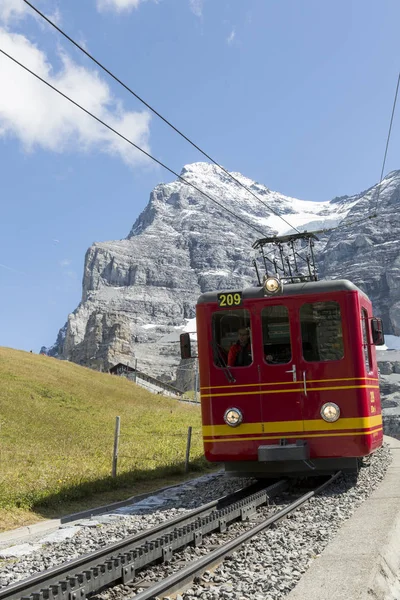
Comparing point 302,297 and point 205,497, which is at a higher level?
point 302,297

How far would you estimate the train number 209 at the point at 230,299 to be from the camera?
35.4 ft

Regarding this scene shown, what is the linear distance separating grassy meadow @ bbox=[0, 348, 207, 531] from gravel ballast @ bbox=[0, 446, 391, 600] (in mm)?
1799

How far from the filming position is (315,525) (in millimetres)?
7605

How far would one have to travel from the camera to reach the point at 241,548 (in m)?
6.52

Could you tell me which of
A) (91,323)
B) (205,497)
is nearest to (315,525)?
(205,497)

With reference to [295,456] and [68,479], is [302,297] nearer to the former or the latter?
[295,456]

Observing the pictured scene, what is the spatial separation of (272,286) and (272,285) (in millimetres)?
17

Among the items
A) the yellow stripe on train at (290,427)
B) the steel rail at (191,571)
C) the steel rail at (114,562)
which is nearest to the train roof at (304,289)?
the yellow stripe on train at (290,427)

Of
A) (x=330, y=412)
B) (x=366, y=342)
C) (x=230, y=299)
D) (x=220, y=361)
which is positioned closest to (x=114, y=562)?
(x=330, y=412)

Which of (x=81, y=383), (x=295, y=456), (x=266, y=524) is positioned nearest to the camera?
(x=266, y=524)

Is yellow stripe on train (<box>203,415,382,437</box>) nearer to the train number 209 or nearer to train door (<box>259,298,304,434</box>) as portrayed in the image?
train door (<box>259,298,304,434</box>)

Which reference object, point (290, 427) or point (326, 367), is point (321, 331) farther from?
point (290, 427)

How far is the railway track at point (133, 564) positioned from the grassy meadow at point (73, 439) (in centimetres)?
372

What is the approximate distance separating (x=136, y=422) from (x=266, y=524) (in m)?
26.3
